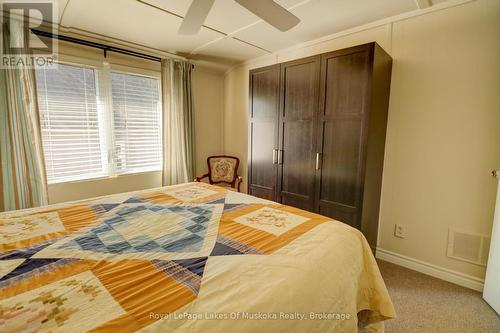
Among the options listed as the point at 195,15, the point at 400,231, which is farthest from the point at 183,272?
the point at 400,231

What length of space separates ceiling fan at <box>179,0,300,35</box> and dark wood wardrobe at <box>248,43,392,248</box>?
73 cm

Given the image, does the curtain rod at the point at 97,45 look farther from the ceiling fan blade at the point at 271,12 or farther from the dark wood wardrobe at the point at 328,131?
the ceiling fan blade at the point at 271,12

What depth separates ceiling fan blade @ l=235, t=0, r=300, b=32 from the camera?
1480 millimetres

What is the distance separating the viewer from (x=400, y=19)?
2.22 m

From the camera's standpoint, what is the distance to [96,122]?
2863 mm

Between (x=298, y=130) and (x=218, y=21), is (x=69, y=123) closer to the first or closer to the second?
(x=218, y=21)

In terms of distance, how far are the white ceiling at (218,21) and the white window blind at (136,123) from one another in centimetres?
55

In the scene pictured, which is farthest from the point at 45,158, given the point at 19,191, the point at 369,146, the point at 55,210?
the point at 369,146

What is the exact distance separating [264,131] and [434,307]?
228 centimetres

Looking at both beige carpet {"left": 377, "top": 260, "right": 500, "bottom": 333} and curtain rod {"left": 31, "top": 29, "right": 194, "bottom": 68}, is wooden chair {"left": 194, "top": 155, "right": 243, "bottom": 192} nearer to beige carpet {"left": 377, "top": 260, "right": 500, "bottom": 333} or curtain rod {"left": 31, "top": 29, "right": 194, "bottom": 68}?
curtain rod {"left": 31, "top": 29, "right": 194, "bottom": 68}

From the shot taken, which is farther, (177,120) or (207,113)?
(207,113)
